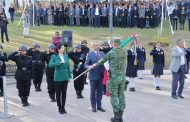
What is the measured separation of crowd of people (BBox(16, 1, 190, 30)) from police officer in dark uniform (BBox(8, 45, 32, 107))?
709 inches

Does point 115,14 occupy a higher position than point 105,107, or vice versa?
point 115,14

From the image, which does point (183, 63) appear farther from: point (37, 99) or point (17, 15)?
point (17, 15)

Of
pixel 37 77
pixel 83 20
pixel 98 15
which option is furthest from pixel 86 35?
pixel 37 77

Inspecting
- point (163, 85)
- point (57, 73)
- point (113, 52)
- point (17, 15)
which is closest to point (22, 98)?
point (57, 73)

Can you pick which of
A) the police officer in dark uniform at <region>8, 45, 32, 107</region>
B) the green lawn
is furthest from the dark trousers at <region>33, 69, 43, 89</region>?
the green lawn

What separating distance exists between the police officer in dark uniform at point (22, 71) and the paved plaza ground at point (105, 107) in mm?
424

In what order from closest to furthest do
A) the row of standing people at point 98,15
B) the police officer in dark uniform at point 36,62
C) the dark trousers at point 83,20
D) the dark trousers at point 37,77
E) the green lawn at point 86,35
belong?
the police officer in dark uniform at point 36,62, the dark trousers at point 37,77, the green lawn at point 86,35, the row of standing people at point 98,15, the dark trousers at point 83,20

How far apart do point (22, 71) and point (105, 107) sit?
2537 mm

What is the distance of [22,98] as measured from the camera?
12.3 meters

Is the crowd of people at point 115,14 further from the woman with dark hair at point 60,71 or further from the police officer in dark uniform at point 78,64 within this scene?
the woman with dark hair at point 60,71

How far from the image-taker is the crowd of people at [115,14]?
2927 centimetres

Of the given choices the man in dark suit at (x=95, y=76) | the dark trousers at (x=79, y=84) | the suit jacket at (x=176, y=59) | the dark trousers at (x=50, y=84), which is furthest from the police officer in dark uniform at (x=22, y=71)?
the suit jacket at (x=176, y=59)

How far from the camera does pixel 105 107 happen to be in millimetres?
12164

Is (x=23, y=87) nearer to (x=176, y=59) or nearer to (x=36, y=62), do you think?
(x=36, y=62)
